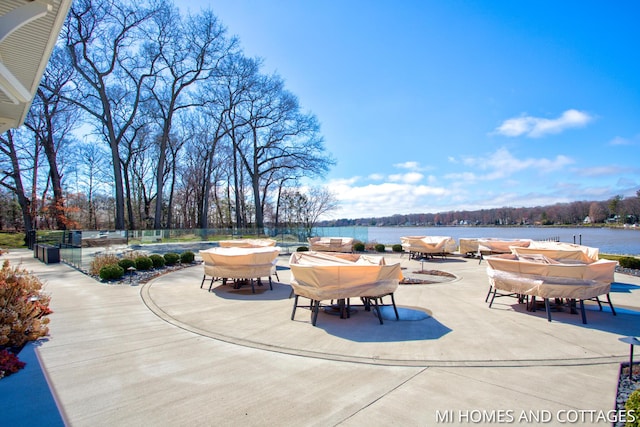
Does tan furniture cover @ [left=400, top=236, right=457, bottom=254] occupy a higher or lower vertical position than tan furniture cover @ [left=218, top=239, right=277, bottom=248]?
lower

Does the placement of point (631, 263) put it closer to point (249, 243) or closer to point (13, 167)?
point (249, 243)

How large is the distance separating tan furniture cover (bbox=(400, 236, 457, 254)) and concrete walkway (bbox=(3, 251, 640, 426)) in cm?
906

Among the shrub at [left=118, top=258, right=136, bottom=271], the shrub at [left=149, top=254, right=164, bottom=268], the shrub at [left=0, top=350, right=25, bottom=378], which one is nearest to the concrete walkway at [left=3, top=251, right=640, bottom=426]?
the shrub at [left=0, top=350, right=25, bottom=378]

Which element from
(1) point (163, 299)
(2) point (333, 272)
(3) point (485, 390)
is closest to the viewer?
(3) point (485, 390)

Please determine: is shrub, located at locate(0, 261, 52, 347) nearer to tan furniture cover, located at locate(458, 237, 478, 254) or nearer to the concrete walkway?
the concrete walkway

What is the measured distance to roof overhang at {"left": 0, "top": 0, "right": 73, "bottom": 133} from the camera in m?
A: 4.14

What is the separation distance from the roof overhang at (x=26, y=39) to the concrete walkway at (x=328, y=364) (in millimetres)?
3963

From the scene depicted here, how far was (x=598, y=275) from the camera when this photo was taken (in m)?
6.00

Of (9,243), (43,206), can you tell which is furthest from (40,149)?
(9,243)

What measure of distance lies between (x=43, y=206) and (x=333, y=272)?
38.6 metres

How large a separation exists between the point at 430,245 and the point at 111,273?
13.2 m

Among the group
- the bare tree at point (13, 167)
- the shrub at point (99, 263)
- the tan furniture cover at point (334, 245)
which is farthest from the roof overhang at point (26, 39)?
the bare tree at point (13, 167)

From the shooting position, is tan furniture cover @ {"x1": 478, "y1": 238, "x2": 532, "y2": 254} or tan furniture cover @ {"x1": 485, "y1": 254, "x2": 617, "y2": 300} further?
tan furniture cover @ {"x1": 478, "y1": 238, "x2": 532, "y2": 254}

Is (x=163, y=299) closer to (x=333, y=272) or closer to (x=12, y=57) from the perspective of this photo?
(x=333, y=272)
